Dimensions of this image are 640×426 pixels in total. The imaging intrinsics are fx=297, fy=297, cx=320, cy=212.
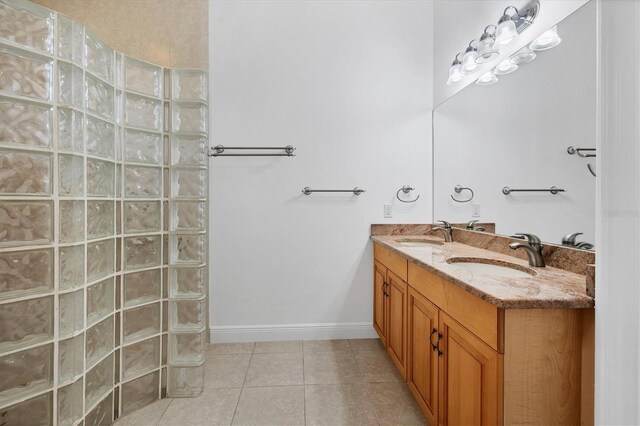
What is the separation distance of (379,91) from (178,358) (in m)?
2.35

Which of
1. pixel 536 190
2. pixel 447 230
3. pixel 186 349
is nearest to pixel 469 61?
pixel 536 190

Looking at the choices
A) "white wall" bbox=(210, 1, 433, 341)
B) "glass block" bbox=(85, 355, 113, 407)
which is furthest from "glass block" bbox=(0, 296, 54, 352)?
"white wall" bbox=(210, 1, 433, 341)

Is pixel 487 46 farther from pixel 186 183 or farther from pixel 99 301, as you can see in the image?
pixel 99 301

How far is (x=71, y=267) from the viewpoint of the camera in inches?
48.6

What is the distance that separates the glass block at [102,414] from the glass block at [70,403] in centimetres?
9

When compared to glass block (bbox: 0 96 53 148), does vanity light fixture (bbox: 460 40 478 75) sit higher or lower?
higher

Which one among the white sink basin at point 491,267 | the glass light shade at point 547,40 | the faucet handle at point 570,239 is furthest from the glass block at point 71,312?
the glass light shade at point 547,40

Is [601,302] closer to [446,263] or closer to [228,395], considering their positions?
[446,263]

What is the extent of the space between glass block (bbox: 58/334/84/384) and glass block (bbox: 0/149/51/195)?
24.3 inches

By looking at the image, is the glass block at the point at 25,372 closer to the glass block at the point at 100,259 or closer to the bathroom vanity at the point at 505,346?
the glass block at the point at 100,259

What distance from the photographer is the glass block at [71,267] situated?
121cm

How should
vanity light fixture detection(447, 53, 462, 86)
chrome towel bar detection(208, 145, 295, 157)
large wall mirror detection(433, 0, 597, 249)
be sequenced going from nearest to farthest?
large wall mirror detection(433, 0, 597, 249) → vanity light fixture detection(447, 53, 462, 86) → chrome towel bar detection(208, 145, 295, 157)

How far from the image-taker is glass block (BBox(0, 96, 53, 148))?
108cm

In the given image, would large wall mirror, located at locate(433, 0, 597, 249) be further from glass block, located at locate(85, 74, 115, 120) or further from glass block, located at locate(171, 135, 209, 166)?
glass block, located at locate(85, 74, 115, 120)
